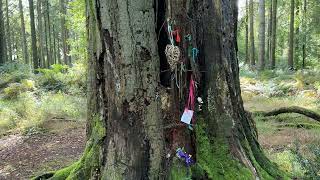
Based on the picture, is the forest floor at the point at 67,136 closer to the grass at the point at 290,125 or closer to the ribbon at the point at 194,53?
the grass at the point at 290,125

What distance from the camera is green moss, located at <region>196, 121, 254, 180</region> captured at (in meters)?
3.63

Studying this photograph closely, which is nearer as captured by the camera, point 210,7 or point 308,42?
point 210,7

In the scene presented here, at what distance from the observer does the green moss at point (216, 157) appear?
3633 mm

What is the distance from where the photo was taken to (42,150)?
7473 mm

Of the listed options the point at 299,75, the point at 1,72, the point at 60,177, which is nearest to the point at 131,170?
the point at 60,177

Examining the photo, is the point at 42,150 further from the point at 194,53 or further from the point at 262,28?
the point at 262,28

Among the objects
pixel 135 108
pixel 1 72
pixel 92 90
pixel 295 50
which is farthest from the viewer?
pixel 295 50

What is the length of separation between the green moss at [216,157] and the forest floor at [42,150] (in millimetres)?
3094

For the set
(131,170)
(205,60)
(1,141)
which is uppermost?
(205,60)

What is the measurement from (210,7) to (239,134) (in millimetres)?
1229

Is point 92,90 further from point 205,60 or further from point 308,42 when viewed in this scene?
point 308,42

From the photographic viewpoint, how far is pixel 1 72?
20.1m

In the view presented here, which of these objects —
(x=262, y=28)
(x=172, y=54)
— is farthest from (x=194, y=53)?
(x=262, y=28)

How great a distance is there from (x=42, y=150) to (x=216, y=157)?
4693 millimetres
